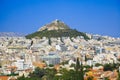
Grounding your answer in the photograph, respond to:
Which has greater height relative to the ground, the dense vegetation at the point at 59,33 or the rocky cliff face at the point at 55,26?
the rocky cliff face at the point at 55,26

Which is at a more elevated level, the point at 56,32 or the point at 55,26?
the point at 55,26

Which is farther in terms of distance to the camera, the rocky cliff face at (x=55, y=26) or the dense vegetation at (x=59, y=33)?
the rocky cliff face at (x=55, y=26)

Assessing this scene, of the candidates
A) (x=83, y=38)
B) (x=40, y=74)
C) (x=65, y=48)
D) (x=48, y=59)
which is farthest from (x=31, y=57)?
(x=83, y=38)

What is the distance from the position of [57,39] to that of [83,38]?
607cm

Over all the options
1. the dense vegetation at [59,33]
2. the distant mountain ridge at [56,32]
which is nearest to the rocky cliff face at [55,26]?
the distant mountain ridge at [56,32]

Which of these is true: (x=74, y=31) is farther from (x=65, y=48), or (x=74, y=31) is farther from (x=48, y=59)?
(x=48, y=59)

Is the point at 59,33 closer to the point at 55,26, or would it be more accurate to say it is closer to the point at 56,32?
the point at 56,32

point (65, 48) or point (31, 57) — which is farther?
point (65, 48)

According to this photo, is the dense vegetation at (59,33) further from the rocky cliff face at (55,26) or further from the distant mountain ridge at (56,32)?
the rocky cliff face at (55,26)

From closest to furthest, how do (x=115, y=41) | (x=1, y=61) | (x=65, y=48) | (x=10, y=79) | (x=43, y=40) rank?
1. (x=10, y=79)
2. (x=1, y=61)
3. (x=65, y=48)
4. (x=43, y=40)
5. (x=115, y=41)

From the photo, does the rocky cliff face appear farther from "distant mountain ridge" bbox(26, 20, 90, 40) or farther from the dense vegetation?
the dense vegetation

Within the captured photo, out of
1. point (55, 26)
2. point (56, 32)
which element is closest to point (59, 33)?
point (56, 32)

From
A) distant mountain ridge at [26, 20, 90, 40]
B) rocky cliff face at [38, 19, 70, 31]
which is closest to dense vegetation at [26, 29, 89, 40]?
distant mountain ridge at [26, 20, 90, 40]

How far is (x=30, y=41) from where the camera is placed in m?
77.1
